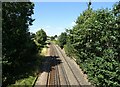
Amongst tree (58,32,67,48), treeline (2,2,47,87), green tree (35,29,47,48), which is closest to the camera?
treeline (2,2,47,87)

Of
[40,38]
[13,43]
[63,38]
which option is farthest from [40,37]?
[13,43]

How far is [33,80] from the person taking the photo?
35312mm

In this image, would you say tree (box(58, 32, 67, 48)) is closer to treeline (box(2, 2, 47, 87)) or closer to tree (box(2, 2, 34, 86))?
treeline (box(2, 2, 47, 87))

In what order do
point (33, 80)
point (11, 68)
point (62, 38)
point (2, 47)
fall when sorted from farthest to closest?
point (62, 38) → point (11, 68) → point (2, 47) → point (33, 80)

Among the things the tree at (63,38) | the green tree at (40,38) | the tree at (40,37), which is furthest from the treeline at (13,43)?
the tree at (40,37)

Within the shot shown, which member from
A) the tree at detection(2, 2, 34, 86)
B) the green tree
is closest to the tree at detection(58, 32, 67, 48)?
the green tree

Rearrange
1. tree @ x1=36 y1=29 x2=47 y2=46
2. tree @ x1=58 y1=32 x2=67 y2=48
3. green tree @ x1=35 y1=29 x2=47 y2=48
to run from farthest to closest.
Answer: tree @ x1=36 y1=29 x2=47 y2=46
green tree @ x1=35 y1=29 x2=47 y2=48
tree @ x1=58 y1=32 x2=67 y2=48

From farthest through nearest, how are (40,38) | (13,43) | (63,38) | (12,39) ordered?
(40,38) → (63,38) → (13,43) → (12,39)

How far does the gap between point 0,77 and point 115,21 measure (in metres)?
18.9

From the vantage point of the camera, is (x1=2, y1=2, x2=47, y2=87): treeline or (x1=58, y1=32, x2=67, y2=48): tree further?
(x1=58, y1=32, x2=67, y2=48): tree

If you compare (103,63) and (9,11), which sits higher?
(9,11)

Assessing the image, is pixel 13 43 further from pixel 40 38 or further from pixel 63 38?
pixel 40 38

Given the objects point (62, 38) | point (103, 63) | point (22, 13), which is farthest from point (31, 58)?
point (62, 38)

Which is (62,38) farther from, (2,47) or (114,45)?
(114,45)
